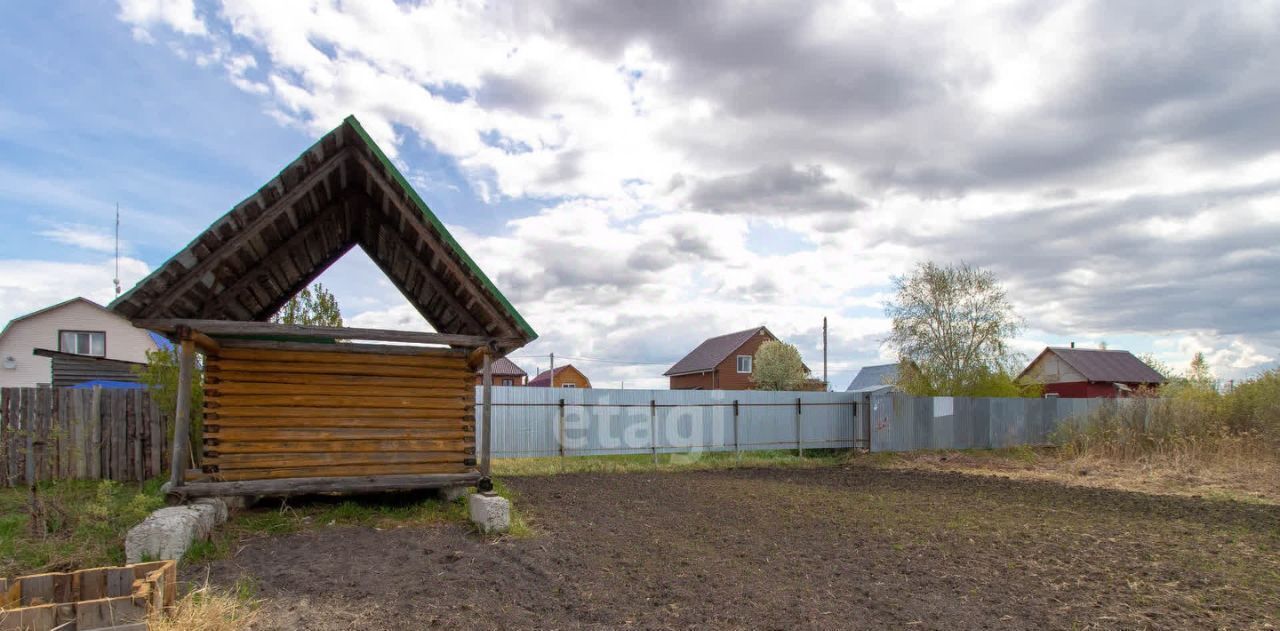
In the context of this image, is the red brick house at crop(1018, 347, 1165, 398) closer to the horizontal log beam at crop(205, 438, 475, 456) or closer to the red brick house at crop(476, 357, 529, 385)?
the red brick house at crop(476, 357, 529, 385)

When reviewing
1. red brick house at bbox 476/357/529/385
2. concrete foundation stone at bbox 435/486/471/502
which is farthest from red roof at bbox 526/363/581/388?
concrete foundation stone at bbox 435/486/471/502

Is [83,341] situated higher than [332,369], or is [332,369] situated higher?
[83,341]

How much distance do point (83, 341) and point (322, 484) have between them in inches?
1143

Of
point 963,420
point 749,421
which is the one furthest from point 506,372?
point 963,420

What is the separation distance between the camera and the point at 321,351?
884 cm

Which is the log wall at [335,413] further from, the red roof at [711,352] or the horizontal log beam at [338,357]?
the red roof at [711,352]

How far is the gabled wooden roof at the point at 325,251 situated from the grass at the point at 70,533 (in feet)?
6.88

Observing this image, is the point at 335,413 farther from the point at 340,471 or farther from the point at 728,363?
the point at 728,363

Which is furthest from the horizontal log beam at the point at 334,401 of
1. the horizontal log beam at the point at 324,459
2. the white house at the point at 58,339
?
the white house at the point at 58,339

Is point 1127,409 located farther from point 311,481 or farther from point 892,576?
point 311,481

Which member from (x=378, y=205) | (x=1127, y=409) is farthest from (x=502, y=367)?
(x=378, y=205)

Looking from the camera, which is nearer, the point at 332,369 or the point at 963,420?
the point at 332,369

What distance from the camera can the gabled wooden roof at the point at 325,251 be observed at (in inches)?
313

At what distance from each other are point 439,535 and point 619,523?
8.29 feet
